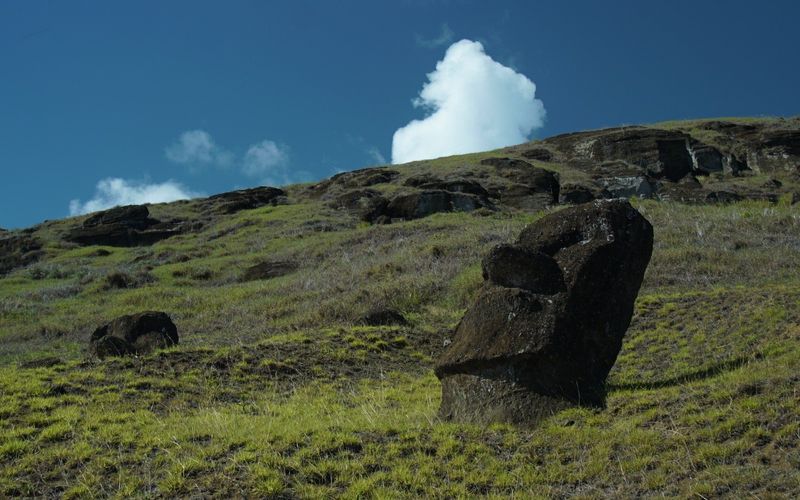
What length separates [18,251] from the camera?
55.9 m

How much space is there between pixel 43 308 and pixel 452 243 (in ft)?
58.0

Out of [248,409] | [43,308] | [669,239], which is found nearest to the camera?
[248,409]

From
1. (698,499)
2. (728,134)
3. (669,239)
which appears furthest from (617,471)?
(728,134)

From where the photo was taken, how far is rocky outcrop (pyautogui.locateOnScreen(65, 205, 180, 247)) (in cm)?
5872

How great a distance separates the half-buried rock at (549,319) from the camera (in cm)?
962

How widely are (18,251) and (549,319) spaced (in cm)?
5524

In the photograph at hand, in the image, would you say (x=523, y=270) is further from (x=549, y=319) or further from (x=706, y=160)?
(x=706, y=160)

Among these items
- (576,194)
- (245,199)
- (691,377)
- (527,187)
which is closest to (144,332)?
(691,377)

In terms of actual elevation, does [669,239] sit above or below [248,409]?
above

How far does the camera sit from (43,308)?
3175cm

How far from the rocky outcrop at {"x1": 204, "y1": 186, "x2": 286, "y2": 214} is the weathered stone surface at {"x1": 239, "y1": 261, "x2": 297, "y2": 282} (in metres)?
28.7

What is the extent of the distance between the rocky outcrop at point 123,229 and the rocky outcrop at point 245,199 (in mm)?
5894

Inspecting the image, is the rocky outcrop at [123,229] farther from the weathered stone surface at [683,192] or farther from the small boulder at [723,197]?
the small boulder at [723,197]

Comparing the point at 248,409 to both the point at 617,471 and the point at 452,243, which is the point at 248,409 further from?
the point at 452,243
